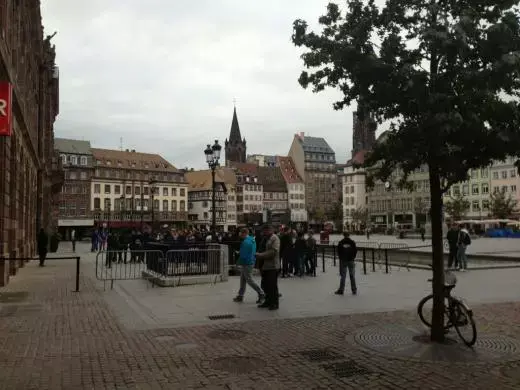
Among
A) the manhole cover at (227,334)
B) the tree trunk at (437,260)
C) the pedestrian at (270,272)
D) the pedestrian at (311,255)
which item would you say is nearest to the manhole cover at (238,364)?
the manhole cover at (227,334)

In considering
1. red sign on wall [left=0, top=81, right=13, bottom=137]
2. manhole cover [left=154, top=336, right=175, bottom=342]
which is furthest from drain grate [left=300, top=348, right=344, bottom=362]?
red sign on wall [left=0, top=81, right=13, bottom=137]

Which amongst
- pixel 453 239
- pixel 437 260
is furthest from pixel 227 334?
pixel 453 239

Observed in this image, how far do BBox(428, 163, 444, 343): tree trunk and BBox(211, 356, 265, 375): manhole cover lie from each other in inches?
115

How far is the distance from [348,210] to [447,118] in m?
134

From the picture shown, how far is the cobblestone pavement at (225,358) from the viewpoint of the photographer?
628cm

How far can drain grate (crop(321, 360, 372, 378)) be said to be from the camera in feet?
21.8

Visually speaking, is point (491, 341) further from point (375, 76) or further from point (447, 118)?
point (375, 76)

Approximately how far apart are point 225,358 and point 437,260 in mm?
3664

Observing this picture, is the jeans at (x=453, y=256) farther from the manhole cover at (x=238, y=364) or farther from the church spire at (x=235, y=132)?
the church spire at (x=235, y=132)

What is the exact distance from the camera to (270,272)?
39.1 feet

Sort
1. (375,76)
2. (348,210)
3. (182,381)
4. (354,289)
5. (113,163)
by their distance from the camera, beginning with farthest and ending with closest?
(348,210)
(113,163)
(354,289)
(375,76)
(182,381)

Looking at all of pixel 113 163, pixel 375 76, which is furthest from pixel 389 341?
pixel 113 163

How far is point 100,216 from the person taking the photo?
10100cm

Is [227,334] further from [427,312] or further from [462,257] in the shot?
[462,257]
